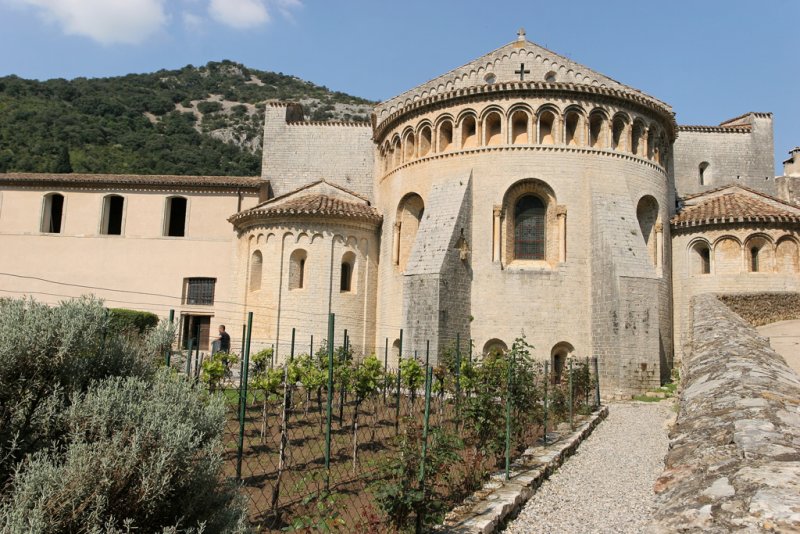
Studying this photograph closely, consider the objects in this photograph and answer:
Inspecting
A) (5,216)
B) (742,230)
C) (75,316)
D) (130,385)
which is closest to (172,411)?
(130,385)

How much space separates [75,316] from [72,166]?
47236mm

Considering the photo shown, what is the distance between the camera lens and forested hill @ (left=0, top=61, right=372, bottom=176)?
48594mm

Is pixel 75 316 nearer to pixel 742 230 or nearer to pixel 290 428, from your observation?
pixel 290 428

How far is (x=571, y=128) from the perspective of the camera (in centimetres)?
2073

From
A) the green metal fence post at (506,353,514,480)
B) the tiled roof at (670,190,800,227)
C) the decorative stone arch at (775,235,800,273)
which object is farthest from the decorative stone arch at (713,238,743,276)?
the green metal fence post at (506,353,514,480)

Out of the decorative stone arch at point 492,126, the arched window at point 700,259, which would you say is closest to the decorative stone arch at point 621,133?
the decorative stone arch at point 492,126

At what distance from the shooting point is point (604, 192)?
20.4 meters

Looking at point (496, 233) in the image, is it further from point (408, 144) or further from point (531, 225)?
point (408, 144)

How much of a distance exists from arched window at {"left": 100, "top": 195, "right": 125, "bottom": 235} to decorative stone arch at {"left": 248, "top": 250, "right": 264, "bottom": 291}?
7.19 m

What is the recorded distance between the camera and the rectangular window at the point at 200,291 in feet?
83.3

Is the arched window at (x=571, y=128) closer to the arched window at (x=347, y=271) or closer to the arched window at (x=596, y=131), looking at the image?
the arched window at (x=596, y=131)

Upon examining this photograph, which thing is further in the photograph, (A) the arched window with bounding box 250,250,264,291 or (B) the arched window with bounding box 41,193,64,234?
(B) the arched window with bounding box 41,193,64,234

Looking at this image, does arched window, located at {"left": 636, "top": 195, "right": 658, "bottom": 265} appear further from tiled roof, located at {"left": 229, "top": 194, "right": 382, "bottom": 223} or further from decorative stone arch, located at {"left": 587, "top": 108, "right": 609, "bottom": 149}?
tiled roof, located at {"left": 229, "top": 194, "right": 382, "bottom": 223}

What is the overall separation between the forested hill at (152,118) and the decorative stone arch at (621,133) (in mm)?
37660
